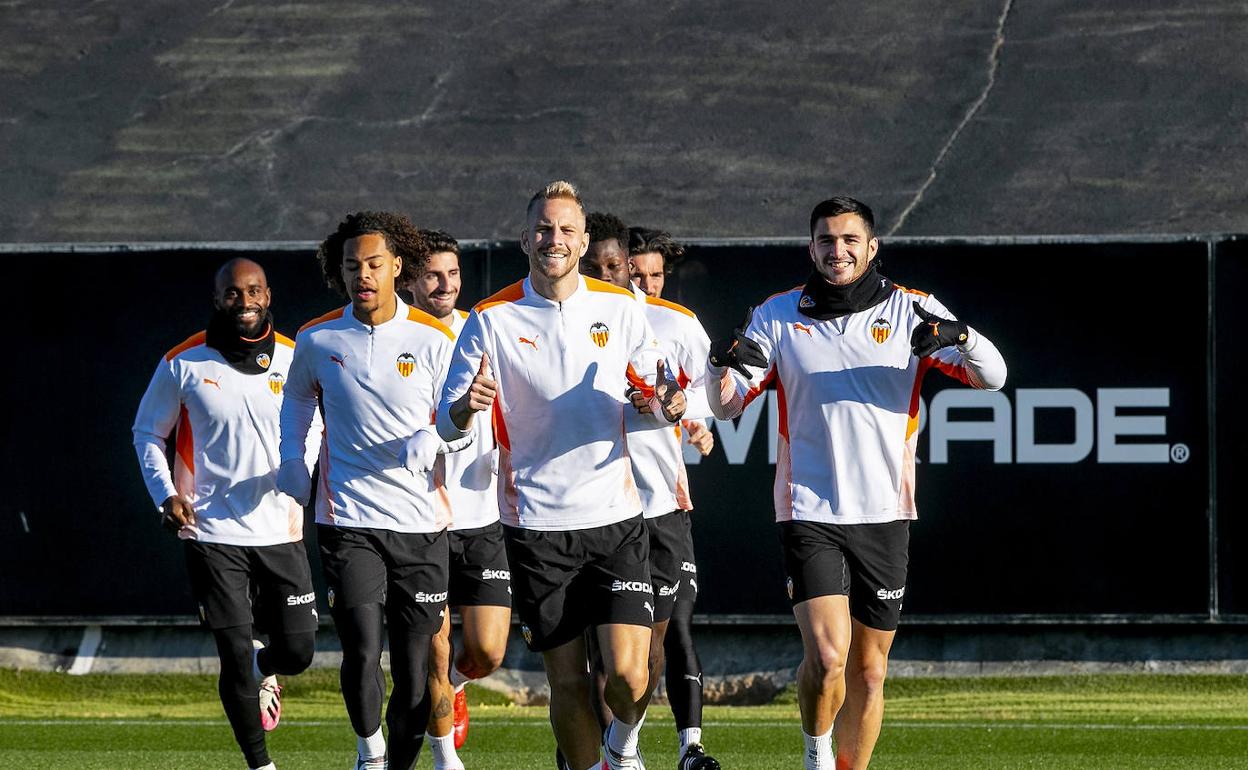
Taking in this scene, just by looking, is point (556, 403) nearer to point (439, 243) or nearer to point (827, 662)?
point (827, 662)

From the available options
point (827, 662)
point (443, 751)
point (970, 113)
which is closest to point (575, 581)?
point (827, 662)

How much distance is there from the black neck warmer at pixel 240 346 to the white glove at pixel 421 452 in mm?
1798

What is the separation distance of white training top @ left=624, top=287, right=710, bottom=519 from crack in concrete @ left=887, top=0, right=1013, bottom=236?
750 cm

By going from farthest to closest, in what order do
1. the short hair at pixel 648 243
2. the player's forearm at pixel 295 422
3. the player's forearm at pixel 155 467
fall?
1. the short hair at pixel 648 243
2. the player's forearm at pixel 155 467
3. the player's forearm at pixel 295 422

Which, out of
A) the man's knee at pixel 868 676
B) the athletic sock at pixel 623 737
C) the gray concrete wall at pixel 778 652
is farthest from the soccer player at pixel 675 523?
the gray concrete wall at pixel 778 652

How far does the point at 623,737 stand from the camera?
6.78 metres

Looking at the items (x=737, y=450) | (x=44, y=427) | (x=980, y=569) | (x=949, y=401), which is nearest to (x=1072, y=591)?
(x=980, y=569)

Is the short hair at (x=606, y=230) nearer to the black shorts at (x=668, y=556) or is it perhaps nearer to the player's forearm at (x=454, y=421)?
the black shorts at (x=668, y=556)

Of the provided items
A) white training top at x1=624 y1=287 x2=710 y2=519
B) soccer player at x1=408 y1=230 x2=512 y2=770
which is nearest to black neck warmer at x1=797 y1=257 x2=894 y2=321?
white training top at x1=624 y1=287 x2=710 y2=519

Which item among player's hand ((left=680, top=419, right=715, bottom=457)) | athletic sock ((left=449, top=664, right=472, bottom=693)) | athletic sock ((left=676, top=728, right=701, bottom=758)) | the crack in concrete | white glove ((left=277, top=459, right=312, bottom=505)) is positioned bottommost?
athletic sock ((left=676, top=728, right=701, bottom=758))

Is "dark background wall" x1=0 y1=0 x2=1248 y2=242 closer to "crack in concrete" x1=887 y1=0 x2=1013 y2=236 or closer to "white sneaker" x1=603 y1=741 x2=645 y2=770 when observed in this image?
"crack in concrete" x1=887 y1=0 x2=1013 y2=236

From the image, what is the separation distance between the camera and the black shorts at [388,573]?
7.04m

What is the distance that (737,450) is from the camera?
439 inches

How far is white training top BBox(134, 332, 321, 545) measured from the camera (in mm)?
8125
